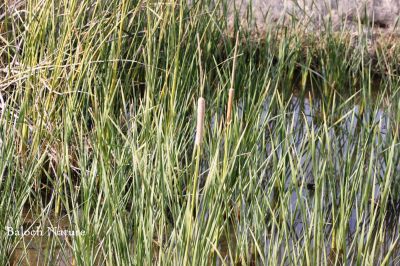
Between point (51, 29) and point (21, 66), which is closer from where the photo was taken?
point (21, 66)

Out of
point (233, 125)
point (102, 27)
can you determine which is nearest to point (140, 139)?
point (233, 125)

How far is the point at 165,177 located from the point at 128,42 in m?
1.49

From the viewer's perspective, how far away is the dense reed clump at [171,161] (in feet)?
7.85

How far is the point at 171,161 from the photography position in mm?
2572

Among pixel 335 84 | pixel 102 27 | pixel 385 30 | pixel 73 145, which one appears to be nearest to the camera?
pixel 73 145

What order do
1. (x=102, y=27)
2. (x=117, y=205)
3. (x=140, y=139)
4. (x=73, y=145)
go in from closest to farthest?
(x=117, y=205), (x=140, y=139), (x=73, y=145), (x=102, y=27)

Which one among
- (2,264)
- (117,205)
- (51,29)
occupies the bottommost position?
(2,264)

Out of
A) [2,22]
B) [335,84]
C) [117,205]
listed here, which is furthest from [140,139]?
[335,84]

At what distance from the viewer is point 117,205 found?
234cm

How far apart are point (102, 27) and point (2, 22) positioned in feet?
1.44

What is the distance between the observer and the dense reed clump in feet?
7.85

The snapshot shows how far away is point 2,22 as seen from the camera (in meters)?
3.52

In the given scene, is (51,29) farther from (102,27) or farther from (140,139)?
(140,139)

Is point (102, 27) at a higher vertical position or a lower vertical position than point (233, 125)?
higher
